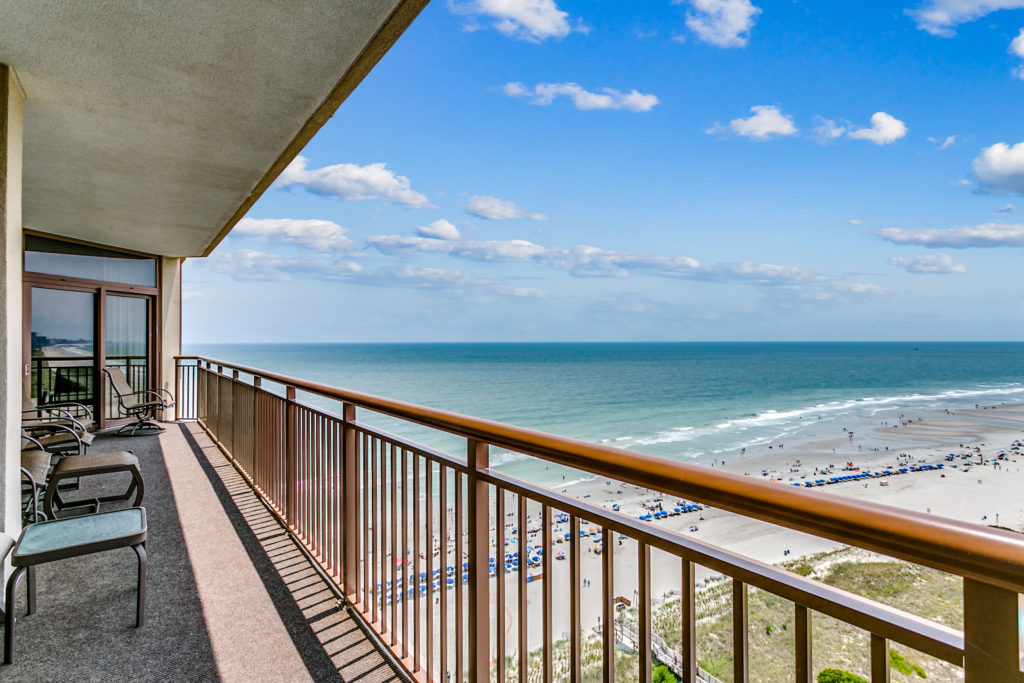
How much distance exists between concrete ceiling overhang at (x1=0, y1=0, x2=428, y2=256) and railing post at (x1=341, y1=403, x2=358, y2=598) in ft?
5.54

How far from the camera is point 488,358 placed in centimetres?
Result: 6806

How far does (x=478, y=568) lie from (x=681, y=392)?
38464 millimetres

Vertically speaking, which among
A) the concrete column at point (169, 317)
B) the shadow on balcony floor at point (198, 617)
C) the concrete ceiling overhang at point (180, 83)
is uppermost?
the concrete ceiling overhang at point (180, 83)

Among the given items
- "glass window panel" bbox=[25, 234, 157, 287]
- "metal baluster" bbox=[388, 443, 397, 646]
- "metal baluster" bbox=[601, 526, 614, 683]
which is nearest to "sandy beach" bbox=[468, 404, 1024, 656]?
"metal baluster" bbox=[388, 443, 397, 646]

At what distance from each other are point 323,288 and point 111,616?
53.4 m

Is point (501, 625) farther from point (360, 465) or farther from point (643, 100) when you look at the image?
point (643, 100)

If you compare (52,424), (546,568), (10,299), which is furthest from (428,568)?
(52,424)

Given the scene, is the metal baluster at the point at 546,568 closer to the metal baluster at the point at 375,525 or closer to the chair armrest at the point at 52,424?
the metal baluster at the point at 375,525

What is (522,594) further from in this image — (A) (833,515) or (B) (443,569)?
(A) (833,515)

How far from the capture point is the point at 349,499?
7.51 feet

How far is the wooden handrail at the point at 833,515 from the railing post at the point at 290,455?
7.75 ft

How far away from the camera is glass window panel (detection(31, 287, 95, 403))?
6359 mm

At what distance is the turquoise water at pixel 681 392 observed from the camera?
22.9 m

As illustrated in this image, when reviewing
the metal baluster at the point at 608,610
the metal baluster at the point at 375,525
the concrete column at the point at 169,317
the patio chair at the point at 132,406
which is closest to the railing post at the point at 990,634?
the metal baluster at the point at 608,610
